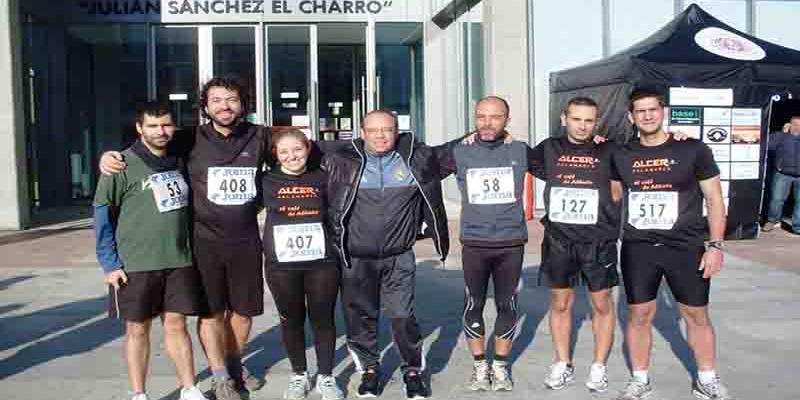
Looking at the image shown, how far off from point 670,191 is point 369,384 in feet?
6.98

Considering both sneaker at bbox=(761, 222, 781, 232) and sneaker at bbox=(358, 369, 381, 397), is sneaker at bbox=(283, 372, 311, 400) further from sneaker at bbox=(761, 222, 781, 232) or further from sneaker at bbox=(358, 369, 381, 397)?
sneaker at bbox=(761, 222, 781, 232)

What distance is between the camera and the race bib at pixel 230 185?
491 centimetres

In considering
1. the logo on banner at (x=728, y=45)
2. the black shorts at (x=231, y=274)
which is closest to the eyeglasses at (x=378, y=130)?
the black shorts at (x=231, y=274)

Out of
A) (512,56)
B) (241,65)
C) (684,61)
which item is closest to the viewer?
(684,61)

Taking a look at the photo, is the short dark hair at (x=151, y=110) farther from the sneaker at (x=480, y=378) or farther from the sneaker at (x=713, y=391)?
the sneaker at (x=713, y=391)

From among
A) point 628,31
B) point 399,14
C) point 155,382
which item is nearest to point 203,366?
point 155,382

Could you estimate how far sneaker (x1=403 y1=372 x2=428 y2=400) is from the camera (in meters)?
5.14

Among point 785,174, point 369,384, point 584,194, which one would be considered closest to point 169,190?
point 369,384

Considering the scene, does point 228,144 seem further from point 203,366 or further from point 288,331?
point 203,366

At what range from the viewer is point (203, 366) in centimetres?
598

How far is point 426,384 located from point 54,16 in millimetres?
16475

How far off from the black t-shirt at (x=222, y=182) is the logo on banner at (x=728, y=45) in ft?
29.1

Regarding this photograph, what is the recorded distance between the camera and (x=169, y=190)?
474cm

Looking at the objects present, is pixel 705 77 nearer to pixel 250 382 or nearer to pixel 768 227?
pixel 768 227
